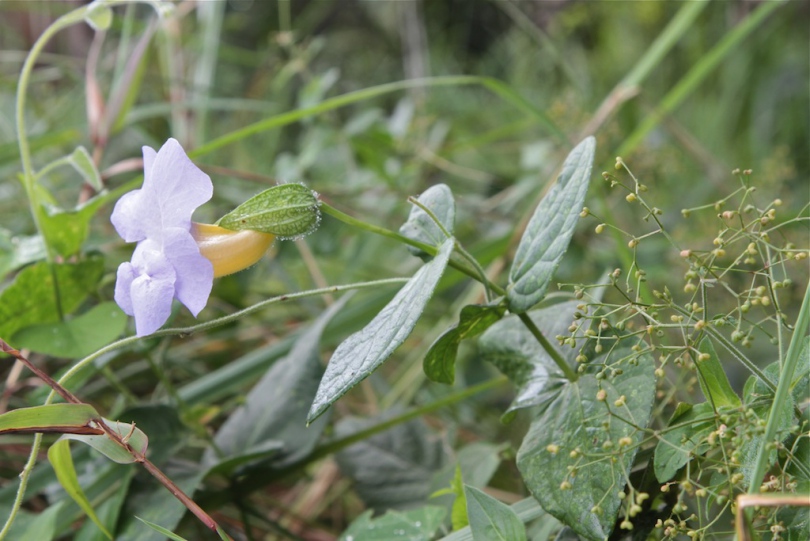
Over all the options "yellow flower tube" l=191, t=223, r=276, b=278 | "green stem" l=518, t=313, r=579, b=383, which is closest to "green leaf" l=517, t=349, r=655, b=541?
"green stem" l=518, t=313, r=579, b=383

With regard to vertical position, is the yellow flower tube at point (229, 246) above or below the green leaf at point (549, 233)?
below

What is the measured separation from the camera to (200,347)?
969 millimetres

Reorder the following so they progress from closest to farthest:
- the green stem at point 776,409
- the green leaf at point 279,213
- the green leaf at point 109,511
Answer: the green stem at point 776,409, the green leaf at point 279,213, the green leaf at point 109,511

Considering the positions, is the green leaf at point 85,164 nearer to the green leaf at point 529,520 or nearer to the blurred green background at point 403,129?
the blurred green background at point 403,129

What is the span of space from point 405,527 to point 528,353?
6.5 inches

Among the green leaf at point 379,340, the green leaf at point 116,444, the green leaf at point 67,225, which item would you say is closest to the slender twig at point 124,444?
the green leaf at point 116,444

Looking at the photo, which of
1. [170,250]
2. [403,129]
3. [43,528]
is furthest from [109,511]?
[403,129]

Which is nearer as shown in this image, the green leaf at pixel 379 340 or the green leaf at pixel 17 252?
the green leaf at pixel 379 340

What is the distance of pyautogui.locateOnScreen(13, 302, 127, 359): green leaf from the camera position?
59 cm

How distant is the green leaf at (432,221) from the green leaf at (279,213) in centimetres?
8

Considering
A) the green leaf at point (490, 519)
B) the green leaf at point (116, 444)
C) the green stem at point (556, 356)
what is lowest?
the green leaf at point (116, 444)

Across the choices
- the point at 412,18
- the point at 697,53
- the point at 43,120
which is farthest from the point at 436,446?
the point at 697,53

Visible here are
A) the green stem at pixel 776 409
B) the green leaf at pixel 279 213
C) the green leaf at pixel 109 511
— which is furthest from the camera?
the green leaf at pixel 109 511

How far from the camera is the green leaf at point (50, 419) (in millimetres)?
400
